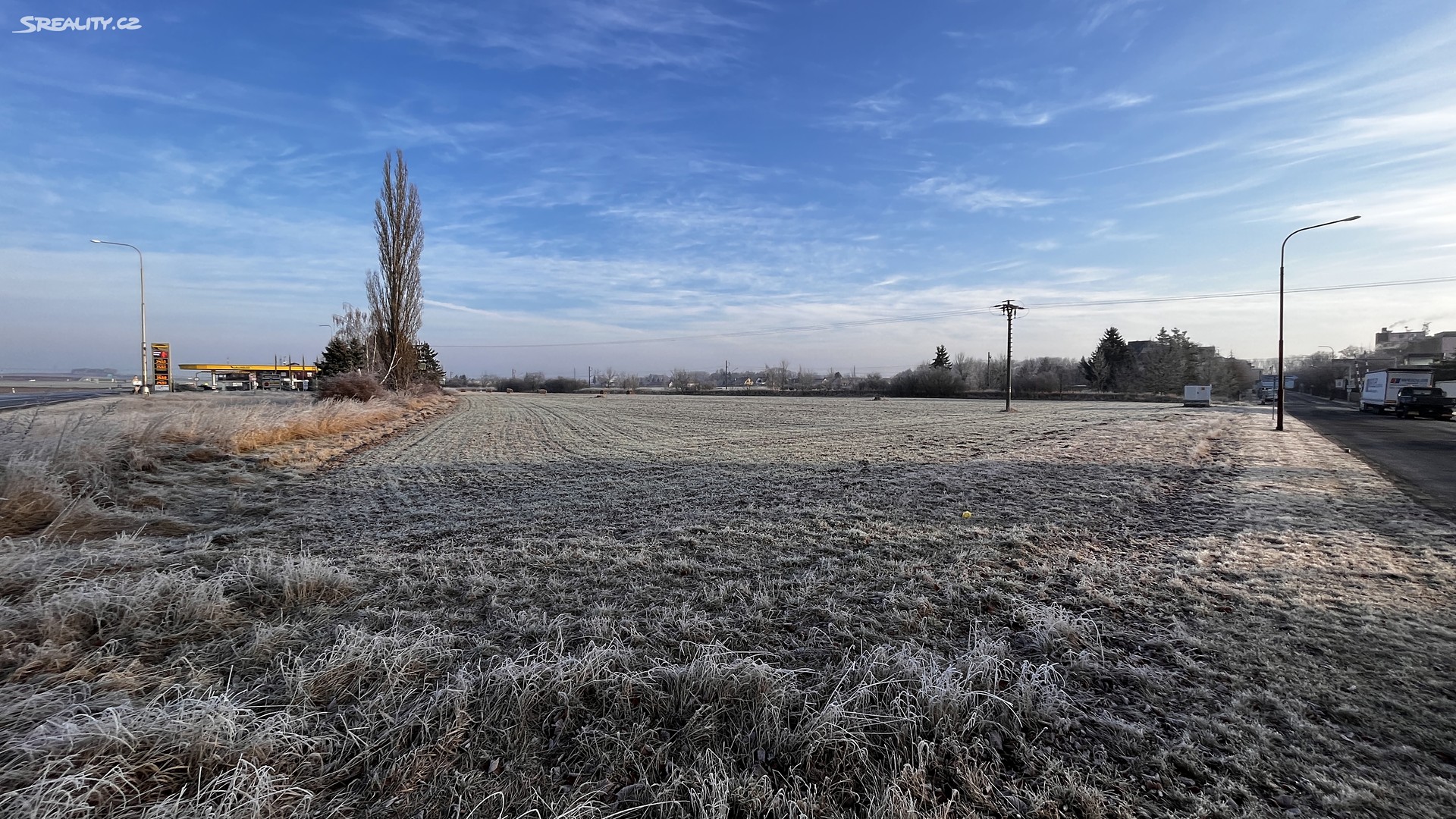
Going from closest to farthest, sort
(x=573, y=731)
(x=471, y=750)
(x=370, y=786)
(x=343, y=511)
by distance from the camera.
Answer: (x=370, y=786) → (x=471, y=750) → (x=573, y=731) → (x=343, y=511)

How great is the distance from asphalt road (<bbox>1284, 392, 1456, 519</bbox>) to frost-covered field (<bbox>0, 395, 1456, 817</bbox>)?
3.33 metres

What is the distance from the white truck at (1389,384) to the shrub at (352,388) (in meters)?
56.1

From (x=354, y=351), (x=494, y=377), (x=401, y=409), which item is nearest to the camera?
(x=401, y=409)

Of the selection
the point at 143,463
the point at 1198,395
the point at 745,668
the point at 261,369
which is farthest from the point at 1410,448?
the point at 261,369

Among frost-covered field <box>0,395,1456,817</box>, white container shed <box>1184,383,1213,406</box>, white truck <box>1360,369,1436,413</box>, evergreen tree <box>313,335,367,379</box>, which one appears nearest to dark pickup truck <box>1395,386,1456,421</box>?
white truck <box>1360,369,1436,413</box>

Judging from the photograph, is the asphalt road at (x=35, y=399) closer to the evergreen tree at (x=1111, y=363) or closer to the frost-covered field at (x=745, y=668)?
the frost-covered field at (x=745, y=668)

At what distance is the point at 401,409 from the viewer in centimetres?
2756

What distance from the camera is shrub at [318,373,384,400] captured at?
1047 inches

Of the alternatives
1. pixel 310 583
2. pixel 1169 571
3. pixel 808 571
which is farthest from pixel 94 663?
pixel 1169 571

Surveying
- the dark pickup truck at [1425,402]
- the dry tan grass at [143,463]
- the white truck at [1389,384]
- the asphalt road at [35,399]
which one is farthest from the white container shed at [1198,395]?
the asphalt road at [35,399]

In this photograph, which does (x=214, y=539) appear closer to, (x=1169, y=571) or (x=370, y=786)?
(x=370, y=786)

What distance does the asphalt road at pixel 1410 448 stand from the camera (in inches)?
386

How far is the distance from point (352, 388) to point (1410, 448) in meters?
39.5

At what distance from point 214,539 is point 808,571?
6753 millimetres
